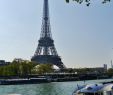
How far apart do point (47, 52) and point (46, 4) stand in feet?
66.8

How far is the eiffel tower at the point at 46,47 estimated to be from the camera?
535 feet

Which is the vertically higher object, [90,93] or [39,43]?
[39,43]

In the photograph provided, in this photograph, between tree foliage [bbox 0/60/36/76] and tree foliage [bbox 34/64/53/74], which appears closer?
tree foliage [bbox 0/60/36/76]

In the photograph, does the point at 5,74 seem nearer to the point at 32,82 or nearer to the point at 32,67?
the point at 32,67

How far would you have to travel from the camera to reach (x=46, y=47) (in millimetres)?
163625

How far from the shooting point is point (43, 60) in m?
169

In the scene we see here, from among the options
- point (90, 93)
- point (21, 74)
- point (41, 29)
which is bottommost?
point (90, 93)

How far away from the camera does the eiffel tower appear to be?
16300 cm

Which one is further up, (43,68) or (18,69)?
(43,68)

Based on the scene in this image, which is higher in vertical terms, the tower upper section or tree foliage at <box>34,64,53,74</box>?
the tower upper section

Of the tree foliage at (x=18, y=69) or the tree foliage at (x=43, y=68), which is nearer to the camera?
the tree foliage at (x=18, y=69)

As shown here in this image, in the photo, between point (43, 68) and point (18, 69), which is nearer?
point (18, 69)

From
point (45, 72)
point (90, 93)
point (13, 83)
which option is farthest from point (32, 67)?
point (90, 93)

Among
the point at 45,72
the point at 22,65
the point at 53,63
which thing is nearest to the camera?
the point at 22,65
